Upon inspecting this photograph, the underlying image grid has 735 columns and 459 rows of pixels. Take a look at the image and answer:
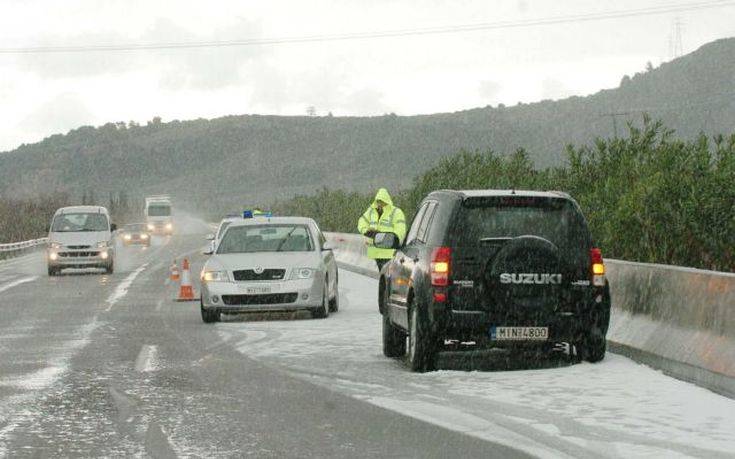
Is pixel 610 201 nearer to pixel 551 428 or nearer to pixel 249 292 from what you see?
pixel 249 292

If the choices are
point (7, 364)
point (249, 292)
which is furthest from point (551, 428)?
point (249, 292)

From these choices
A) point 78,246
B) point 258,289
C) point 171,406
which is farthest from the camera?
point 78,246

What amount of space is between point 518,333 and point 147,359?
4170 millimetres

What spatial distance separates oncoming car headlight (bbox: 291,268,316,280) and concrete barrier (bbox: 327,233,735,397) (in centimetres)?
573

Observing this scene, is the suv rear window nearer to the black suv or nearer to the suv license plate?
the black suv

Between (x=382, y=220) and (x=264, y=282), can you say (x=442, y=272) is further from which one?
(x=382, y=220)

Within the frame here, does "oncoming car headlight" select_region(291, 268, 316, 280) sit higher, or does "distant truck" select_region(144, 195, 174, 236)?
"oncoming car headlight" select_region(291, 268, 316, 280)

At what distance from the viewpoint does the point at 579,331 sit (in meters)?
12.2

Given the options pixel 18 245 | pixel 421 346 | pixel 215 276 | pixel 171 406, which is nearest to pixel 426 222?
pixel 421 346

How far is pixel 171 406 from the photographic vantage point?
10344 mm

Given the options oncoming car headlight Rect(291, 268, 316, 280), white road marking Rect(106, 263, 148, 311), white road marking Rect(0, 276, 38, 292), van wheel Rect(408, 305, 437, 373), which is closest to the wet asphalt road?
van wheel Rect(408, 305, 437, 373)

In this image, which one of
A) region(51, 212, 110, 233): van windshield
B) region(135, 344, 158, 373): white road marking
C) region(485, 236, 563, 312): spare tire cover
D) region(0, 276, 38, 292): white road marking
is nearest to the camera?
region(485, 236, 563, 312): spare tire cover

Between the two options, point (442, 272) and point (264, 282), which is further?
point (264, 282)

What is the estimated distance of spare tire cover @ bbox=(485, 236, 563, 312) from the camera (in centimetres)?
1194
